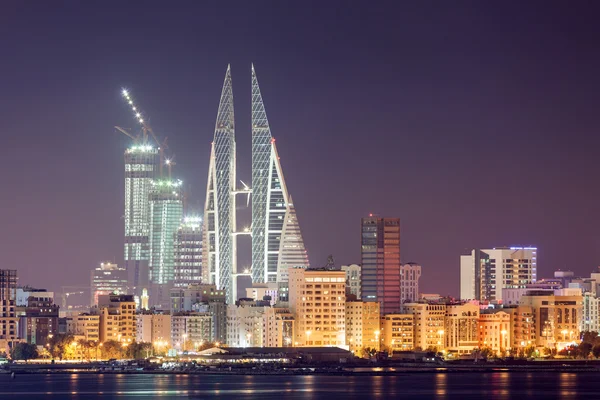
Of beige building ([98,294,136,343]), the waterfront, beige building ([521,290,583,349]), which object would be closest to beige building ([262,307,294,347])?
the waterfront

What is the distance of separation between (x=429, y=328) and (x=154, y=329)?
29.9 meters

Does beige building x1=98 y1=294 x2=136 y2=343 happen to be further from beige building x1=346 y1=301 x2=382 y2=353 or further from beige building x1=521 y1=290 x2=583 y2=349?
beige building x1=521 y1=290 x2=583 y2=349

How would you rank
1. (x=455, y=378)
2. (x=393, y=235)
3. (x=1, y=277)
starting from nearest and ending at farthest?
(x=455, y=378) < (x=1, y=277) < (x=393, y=235)

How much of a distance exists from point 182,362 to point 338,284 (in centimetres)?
1660

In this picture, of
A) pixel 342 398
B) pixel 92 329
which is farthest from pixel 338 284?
pixel 342 398

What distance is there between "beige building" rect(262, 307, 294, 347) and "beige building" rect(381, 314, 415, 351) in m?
11.3

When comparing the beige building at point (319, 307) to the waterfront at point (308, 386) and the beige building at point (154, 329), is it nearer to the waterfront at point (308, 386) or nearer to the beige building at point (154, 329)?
the waterfront at point (308, 386)

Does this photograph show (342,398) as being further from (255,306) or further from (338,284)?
(255,306)

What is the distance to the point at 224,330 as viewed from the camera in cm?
18700

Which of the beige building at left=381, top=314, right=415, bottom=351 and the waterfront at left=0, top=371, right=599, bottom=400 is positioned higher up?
the beige building at left=381, top=314, right=415, bottom=351

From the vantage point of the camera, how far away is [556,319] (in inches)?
7215

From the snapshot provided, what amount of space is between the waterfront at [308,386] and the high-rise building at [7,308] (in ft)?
51.0

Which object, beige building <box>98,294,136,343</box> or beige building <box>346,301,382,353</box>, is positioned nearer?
beige building <box>346,301,382,353</box>

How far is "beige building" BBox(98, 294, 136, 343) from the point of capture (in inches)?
7215
